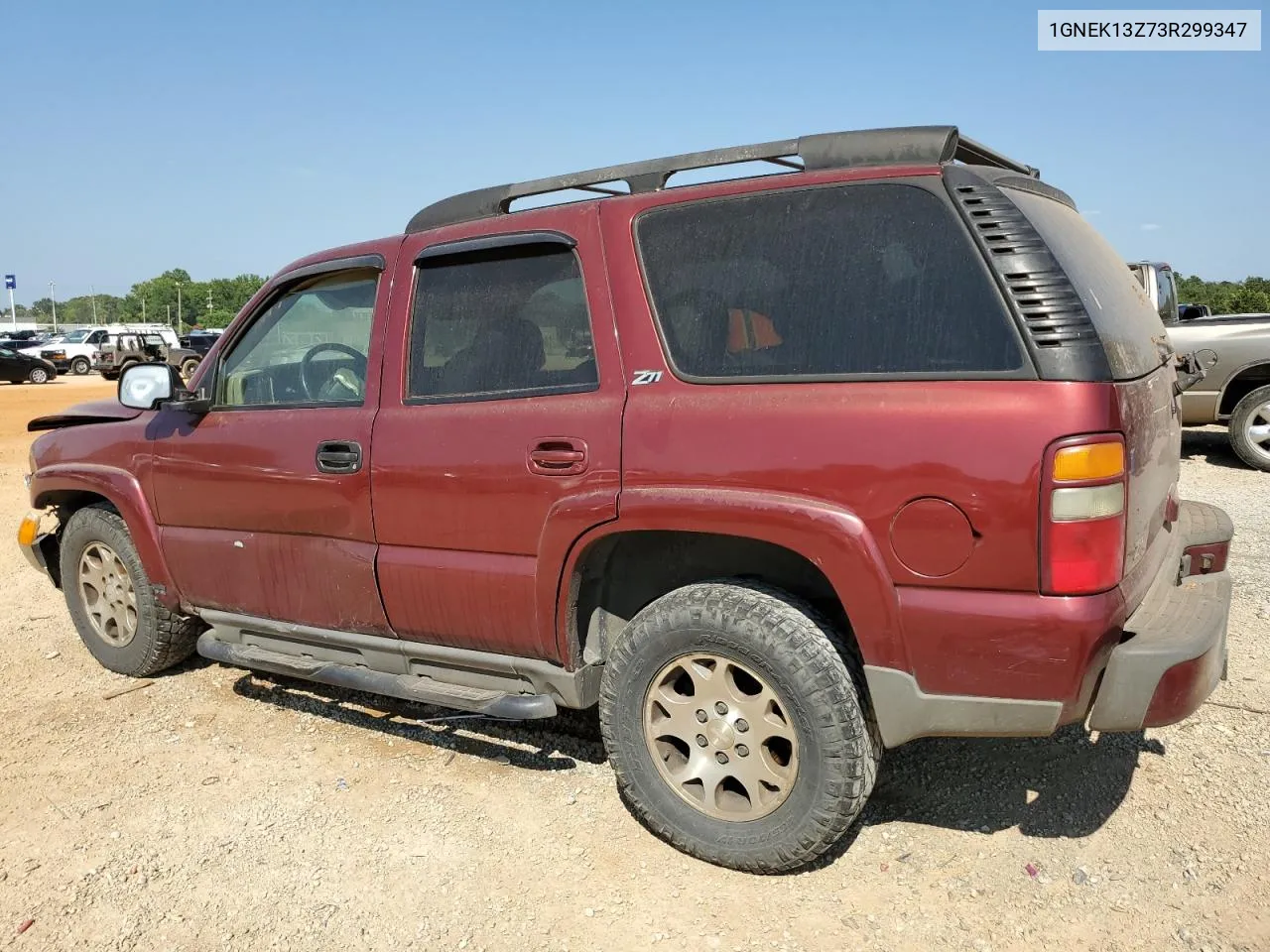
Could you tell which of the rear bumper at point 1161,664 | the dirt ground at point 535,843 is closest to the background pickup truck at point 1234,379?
the dirt ground at point 535,843

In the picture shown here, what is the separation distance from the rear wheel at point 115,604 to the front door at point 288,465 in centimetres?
36

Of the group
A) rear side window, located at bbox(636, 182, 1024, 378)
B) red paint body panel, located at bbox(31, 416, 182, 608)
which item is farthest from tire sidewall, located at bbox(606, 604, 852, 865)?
red paint body panel, located at bbox(31, 416, 182, 608)

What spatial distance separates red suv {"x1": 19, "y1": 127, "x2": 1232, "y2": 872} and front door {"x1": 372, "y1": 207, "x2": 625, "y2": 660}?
0.01m

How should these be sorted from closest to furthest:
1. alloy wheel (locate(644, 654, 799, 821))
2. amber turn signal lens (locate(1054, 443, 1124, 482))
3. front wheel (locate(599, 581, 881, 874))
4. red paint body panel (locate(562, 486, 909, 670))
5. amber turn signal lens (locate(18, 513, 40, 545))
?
amber turn signal lens (locate(1054, 443, 1124, 482))
red paint body panel (locate(562, 486, 909, 670))
front wheel (locate(599, 581, 881, 874))
alloy wheel (locate(644, 654, 799, 821))
amber turn signal lens (locate(18, 513, 40, 545))

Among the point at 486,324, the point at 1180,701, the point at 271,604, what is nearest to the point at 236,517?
the point at 271,604

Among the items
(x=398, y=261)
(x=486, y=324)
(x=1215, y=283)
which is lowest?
(x=1215, y=283)

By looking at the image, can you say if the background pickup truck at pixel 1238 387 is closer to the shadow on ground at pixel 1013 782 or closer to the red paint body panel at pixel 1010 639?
the shadow on ground at pixel 1013 782

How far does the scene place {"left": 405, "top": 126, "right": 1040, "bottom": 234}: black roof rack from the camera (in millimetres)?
2715

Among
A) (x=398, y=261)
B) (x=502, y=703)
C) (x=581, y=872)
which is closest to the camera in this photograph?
(x=581, y=872)

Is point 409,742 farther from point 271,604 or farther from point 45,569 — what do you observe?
point 45,569

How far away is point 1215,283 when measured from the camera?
34.5 metres

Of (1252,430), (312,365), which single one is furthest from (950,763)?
(1252,430)

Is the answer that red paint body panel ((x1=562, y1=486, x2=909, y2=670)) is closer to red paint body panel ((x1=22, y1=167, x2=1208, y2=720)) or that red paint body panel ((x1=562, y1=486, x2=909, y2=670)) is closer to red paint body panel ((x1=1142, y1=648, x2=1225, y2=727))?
red paint body panel ((x1=22, y1=167, x2=1208, y2=720))

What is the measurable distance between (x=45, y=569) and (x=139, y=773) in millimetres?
1876
